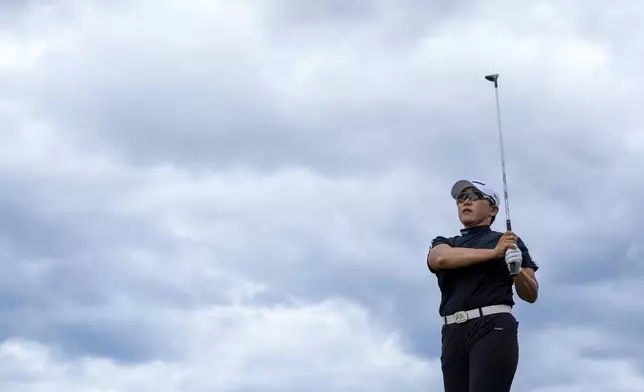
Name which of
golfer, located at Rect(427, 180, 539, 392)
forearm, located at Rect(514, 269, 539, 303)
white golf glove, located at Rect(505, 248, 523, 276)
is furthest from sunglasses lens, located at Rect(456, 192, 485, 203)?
white golf glove, located at Rect(505, 248, 523, 276)

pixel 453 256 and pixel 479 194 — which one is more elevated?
pixel 479 194

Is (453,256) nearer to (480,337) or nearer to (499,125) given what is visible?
(480,337)

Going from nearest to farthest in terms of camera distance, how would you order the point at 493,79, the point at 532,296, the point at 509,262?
the point at 509,262
the point at 532,296
the point at 493,79

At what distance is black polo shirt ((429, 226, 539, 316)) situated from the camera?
9.25 m

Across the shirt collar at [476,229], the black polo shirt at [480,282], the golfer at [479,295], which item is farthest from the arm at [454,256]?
the shirt collar at [476,229]

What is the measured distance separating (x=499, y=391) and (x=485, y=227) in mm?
1593

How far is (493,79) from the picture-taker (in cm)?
1020

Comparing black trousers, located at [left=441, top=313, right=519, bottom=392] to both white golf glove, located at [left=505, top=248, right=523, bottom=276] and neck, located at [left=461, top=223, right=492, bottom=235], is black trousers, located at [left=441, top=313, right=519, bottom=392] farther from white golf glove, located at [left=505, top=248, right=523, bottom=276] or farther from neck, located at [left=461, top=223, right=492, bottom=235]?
neck, located at [left=461, top=223, right=492, bottom=235]

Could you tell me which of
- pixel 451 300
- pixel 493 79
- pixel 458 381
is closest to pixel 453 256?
pixel 451 300

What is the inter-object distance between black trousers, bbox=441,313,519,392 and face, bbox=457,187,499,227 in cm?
101

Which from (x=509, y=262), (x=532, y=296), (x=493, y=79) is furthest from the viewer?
(x=493, y=79)

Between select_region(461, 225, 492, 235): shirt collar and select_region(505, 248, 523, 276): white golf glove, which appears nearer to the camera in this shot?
select_region(505, 248, 523, 276): white golf glove

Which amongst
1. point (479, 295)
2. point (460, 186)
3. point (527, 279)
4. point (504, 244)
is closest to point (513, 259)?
point (504, 244)

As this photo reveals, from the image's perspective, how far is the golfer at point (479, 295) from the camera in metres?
9.00
